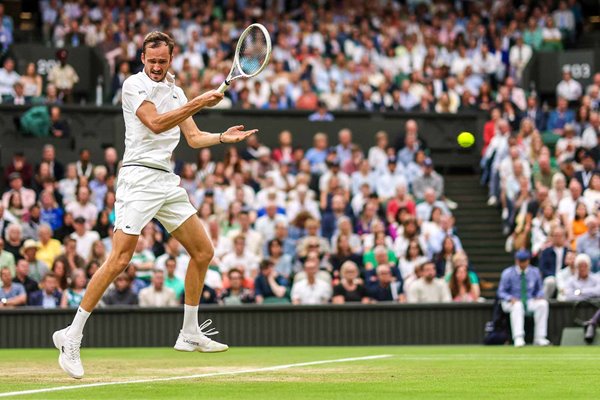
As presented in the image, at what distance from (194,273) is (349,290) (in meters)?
9.24

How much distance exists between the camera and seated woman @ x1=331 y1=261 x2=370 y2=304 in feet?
63.6

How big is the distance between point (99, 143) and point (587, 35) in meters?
13.0

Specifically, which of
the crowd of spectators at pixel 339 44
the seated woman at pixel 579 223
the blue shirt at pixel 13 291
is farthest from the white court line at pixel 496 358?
the crowd of spectators at pixel 339 44

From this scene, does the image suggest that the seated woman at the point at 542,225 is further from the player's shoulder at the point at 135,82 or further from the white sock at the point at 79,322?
the white sock at the point at 79,322

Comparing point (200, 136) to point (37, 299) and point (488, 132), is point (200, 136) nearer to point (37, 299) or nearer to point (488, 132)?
point (37, 299)

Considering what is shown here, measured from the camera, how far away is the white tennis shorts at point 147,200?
9.80 m

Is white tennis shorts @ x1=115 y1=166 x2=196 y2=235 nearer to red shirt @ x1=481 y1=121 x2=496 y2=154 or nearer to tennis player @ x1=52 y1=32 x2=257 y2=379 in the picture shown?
tennis player @ x1=52 y1=32 x2=257 y2=379

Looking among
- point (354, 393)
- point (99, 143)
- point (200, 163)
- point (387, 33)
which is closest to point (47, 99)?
point (99, 143)

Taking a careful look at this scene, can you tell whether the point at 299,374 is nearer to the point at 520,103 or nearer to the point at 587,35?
the point at 520,103

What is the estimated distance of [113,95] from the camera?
25906mm

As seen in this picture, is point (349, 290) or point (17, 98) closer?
point (349, 290)

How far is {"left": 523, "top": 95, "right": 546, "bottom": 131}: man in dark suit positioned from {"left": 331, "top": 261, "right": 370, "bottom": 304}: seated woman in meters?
8.06

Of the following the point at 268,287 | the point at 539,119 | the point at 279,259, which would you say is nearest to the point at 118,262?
the point at 268,287

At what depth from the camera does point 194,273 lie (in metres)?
10.3
